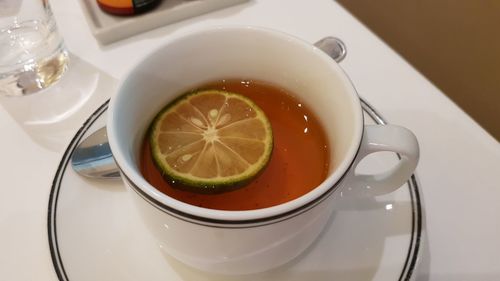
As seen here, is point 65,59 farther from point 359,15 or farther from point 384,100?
point 359,15

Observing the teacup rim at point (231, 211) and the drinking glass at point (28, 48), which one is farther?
the drinking glass at point (28, 48)

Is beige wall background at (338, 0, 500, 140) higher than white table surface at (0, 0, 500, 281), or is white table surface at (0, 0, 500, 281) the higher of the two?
beige wall background at (338, 0, 500, 140)

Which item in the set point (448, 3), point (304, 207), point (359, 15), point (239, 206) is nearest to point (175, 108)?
point (239, 206)

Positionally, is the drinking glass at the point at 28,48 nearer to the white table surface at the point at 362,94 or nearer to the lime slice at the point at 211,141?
the white table surface at the point at 362,94

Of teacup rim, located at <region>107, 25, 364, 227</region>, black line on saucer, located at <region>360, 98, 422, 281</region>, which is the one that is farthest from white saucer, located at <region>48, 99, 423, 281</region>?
teacup rim, located at <region>107, 25, 364, 227</region>

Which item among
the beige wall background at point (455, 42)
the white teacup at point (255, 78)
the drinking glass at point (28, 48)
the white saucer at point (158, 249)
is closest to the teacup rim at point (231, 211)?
the white teacup at point (255, 78)

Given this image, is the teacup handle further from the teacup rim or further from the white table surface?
the white table surface
